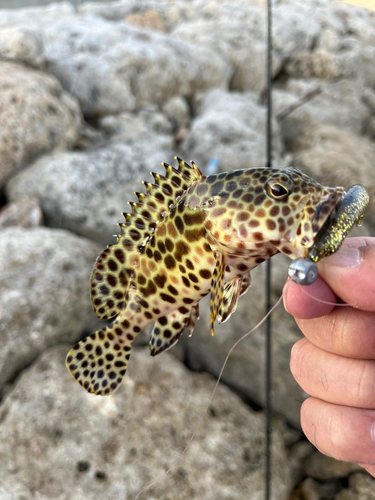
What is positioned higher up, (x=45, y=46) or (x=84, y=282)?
(x=45, y=46)

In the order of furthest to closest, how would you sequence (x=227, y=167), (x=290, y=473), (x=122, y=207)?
(x=227, y=167), (x=122, y=207), (x=290, y=473)

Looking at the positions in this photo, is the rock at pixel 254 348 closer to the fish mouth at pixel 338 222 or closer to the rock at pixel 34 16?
the fish mouth at pixel 338 222

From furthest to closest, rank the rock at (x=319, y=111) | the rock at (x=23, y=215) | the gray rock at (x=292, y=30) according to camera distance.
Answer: the gray rock at (x=292, y=30), the rock at (x=319, y=111), the rock at (x=23, y=215)

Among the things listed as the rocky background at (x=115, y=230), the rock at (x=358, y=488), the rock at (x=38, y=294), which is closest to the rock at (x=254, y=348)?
the rocky background at (x=115, y=230)

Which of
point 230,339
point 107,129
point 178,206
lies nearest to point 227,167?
point 107,129

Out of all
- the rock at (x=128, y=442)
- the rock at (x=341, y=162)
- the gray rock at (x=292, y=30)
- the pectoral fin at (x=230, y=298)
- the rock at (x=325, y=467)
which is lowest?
the rock at (x=325, y=467)

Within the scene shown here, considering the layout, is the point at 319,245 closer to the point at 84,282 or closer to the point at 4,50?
the point at 84,282

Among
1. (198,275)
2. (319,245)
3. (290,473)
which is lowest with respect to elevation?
(290,473)

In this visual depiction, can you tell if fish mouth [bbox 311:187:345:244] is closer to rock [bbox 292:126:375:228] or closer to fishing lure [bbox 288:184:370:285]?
fishing lure [bbox 288:184:370:285]

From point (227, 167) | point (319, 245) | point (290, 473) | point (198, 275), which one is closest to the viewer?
point (319, 245)
